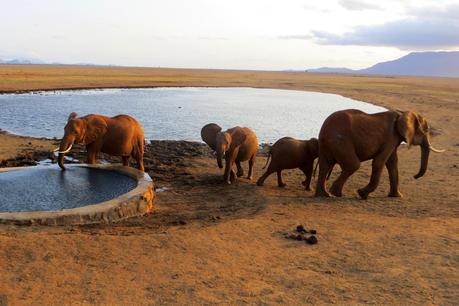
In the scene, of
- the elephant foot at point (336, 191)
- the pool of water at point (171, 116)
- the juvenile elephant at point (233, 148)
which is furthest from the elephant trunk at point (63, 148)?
the pool of water at point (171, 116)

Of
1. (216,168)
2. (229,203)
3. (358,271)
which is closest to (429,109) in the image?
(216,168)

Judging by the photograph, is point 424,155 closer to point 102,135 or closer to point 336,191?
point 336,191

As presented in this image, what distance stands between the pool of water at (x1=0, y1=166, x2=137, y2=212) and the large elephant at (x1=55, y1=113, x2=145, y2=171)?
0.54m

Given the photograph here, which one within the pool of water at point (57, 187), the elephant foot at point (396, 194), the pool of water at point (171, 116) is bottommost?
the pool of water at point (171, 116)

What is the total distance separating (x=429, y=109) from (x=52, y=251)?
1369 inches

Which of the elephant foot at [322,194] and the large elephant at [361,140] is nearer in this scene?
the large elephant at [361,140]

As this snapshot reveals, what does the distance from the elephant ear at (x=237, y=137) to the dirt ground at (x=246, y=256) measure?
263 cm

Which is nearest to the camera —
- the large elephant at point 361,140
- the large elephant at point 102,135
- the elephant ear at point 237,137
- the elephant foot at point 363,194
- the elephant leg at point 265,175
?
the large elephant at point 361,140

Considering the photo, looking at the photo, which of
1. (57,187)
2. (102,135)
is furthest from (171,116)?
(57,187)

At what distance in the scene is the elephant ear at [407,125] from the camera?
12102mm

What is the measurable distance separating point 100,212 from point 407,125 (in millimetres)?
7289

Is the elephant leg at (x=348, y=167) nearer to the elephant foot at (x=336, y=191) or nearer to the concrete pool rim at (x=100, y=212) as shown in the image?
the elephant foot at (x=336, y=191)

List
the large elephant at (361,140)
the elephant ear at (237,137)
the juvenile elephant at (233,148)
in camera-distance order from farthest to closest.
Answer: the elephant ear at (237,137) → the juvenile elephant at (233,148) → the large elephant at (361,140)

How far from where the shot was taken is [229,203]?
11891 mm
